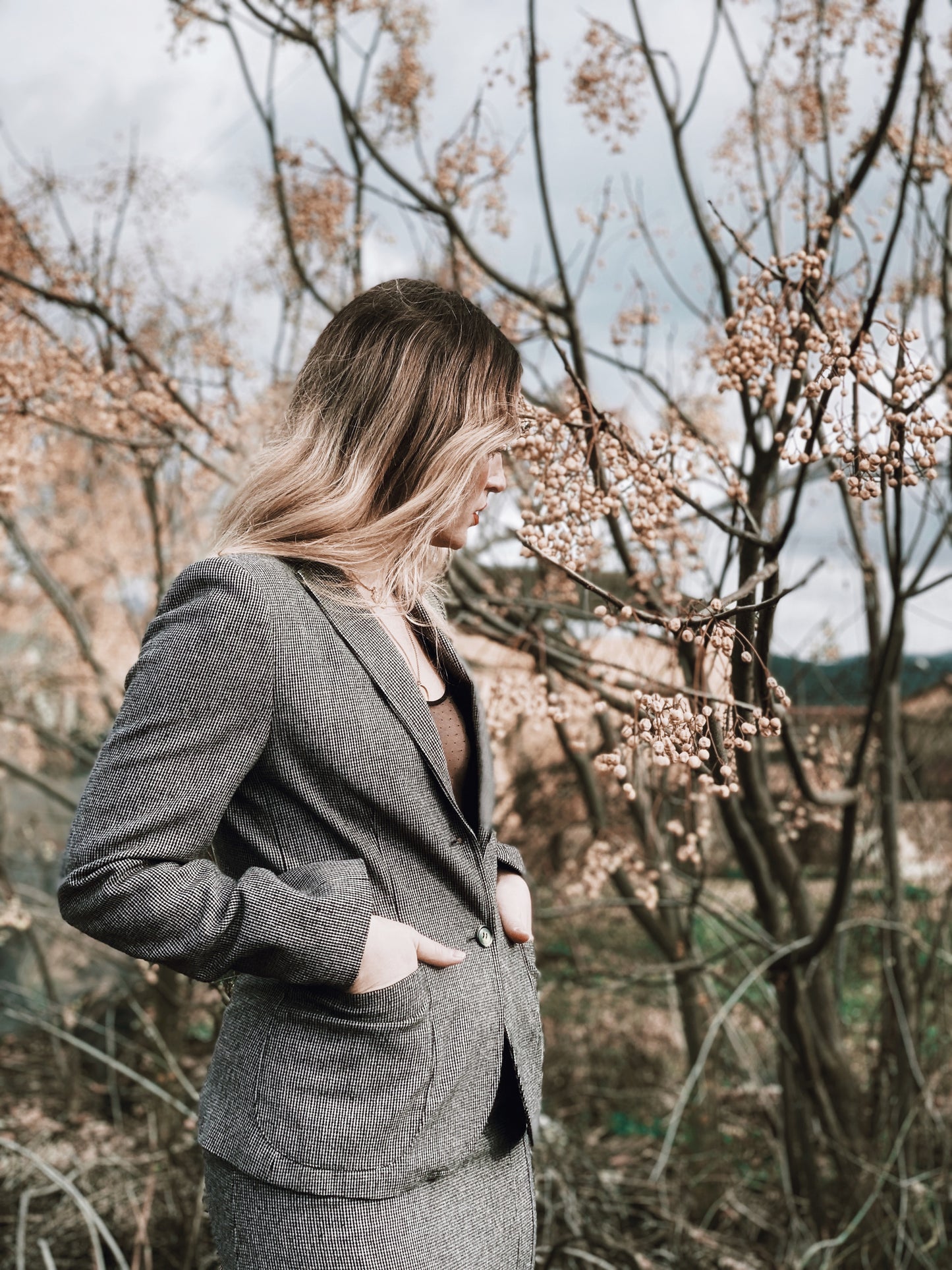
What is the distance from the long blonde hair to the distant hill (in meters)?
3.12

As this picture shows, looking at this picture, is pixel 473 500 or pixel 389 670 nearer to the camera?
pixel 389 670

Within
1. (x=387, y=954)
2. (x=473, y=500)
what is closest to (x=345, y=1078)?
(x=387, y=954)

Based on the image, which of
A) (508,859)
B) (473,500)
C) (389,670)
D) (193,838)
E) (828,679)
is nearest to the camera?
(193,838)

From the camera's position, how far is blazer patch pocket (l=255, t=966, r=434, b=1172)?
3.77ft

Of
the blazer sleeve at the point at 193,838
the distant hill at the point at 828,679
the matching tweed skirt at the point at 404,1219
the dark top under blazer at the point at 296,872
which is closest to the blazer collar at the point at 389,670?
the dark top under blazer at the point at 296,872

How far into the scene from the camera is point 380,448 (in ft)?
4.56

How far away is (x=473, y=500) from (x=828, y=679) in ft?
12.5

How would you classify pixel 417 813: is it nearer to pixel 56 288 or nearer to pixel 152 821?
pixel 152 821

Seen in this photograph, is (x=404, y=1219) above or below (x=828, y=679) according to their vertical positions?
below

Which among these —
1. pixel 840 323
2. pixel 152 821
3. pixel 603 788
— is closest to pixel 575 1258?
pixel 152 821

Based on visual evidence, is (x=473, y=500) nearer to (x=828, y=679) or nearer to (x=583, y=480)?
(x=583, y=480)

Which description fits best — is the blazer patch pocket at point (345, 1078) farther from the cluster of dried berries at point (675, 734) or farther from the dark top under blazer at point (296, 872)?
the cluster of dried berries at point (675, 734)

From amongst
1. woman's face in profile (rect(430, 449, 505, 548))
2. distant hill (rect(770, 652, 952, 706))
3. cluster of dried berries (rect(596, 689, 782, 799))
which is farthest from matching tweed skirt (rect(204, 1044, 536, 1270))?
distant hill (rect(770, 652, 952, 706))

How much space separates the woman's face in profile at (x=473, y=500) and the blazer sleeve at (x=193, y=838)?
1.25 feet
